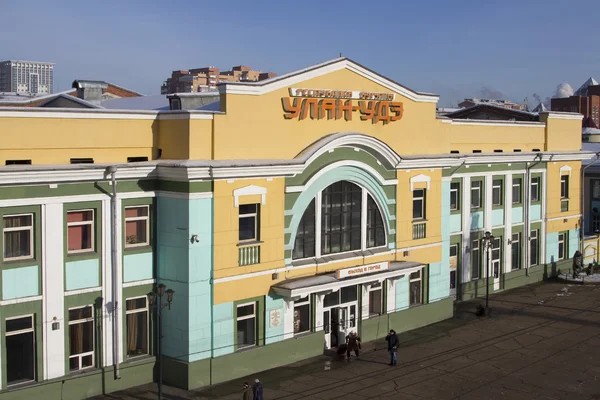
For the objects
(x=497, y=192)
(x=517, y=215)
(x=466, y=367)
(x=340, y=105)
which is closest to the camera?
(x=466, y=367)

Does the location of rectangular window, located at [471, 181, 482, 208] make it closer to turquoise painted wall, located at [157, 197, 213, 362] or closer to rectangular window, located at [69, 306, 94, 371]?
turquoise painted wall, located at [157, 197, 213, 362]

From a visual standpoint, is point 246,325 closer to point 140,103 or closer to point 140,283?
point 140,283

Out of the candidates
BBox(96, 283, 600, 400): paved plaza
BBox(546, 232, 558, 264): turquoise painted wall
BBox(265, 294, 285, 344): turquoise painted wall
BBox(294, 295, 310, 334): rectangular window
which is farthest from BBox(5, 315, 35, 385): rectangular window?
BBox(546, 232, 558, 264): turquoise painted wall

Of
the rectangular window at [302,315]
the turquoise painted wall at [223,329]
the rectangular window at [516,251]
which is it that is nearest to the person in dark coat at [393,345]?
the rectangular window at [302,315]

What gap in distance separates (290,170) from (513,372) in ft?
31.4

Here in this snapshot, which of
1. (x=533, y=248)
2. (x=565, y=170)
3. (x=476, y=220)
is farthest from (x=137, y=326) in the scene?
(x=565, y=170)

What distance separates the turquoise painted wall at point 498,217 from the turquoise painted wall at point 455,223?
2.66m

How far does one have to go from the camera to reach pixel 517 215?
1464 inches

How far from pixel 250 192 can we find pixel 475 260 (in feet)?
50.1

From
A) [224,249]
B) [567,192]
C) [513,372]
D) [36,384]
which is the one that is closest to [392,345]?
[513,372]

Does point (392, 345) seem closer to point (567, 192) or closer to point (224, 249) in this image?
point (224, 249)

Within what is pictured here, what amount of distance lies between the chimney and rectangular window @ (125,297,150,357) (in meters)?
9.57

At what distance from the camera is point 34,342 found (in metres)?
20.5

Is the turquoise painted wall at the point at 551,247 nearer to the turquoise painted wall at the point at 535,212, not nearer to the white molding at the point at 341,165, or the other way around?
the turquoise painted wall at the point at 535,212
